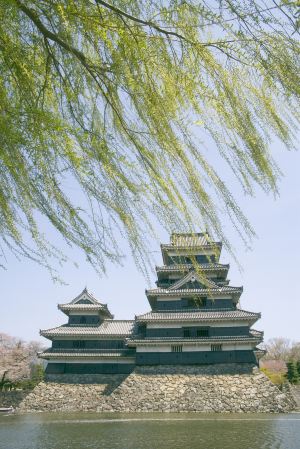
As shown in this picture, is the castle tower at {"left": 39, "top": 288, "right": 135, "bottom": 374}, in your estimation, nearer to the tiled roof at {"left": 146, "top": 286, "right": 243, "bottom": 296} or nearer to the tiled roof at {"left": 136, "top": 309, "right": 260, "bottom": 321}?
the tiled roof at {"left": 136, "top": 309, "right": 260, "bottom": 321}

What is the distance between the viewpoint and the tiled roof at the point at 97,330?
A: 21953 mm

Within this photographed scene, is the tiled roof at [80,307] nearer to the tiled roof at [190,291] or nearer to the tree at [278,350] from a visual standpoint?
the tiled roof at [190,291]

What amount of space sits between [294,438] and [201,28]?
396 inches

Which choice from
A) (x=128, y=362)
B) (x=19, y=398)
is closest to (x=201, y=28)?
(x=128, y=362)

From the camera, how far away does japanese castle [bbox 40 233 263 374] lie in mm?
19453

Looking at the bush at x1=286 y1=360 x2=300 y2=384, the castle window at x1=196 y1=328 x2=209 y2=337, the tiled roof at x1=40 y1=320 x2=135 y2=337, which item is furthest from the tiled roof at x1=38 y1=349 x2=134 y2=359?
the bush at x1=286 y1=360 x2=300 y2=384

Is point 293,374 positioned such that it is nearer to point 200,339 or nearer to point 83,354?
point 200,339

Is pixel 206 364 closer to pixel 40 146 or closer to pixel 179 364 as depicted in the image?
pixel 179 364

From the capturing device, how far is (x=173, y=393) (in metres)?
18.2

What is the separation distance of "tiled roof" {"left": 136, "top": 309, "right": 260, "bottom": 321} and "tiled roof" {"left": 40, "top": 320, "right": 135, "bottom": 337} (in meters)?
2.52

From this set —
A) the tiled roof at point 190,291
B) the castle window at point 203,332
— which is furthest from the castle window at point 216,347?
the tiled roof at point 190,291

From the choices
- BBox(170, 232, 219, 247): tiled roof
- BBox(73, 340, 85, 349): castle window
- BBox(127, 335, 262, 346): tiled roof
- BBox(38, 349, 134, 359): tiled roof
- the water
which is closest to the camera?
BBox(170, 232, 219, 247): tiled roof

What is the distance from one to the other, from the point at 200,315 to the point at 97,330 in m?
6.39

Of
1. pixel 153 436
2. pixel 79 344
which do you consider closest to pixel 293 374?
pixel 79 344
